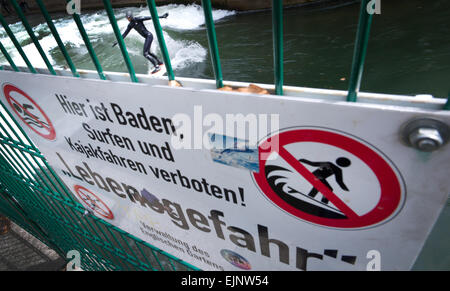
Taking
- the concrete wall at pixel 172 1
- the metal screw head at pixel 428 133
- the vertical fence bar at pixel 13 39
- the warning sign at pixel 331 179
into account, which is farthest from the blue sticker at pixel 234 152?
the concrete wall at pixel 172 1

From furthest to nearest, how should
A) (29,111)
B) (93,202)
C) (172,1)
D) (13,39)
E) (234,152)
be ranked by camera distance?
(172,1)
(93,202)
(29,111)
(13,39)
(234,152)

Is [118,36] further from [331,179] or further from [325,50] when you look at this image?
[325,50]

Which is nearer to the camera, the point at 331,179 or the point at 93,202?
the point at 331,179

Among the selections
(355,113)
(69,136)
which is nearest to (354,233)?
(355,113)

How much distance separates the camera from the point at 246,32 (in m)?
10.5

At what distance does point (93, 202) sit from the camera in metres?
1.73

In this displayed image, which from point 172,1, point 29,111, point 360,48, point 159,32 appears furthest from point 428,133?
point 172,1

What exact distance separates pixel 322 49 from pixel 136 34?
8837 mm

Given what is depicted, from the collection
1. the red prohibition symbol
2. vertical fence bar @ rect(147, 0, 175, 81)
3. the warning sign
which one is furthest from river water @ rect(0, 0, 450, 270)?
vertical fence bar @ rect(147, 0, 175, 81)

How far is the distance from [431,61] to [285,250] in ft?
27.7

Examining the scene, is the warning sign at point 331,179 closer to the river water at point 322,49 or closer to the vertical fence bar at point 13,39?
the vertical fence bar at point 13,39

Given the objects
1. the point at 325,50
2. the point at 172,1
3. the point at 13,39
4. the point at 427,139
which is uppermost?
the point at 172,1

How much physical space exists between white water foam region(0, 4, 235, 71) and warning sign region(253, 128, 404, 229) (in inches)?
353
